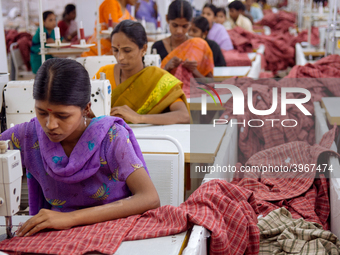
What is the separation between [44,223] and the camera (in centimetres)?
109

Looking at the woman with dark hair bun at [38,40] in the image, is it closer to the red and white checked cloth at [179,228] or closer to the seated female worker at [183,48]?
the seated female worker at [183,48]

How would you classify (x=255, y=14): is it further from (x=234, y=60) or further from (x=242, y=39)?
(x=234, y=60)

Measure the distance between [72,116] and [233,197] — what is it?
22.1 inches

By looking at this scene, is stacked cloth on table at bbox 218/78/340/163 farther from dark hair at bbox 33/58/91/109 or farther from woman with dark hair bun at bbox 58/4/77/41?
woman with dark hair bun at bbox 58/4/77/41

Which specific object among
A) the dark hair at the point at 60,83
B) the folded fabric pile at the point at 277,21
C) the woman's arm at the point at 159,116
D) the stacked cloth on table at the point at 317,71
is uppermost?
the folded fabric pile at the point at 277,21

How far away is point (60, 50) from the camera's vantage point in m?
3.01

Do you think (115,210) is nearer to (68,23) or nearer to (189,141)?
(189,141)

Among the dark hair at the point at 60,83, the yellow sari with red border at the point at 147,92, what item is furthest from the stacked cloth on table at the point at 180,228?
the yellow sari with red border at the point at 147,92

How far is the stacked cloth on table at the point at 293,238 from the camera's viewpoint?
154cm

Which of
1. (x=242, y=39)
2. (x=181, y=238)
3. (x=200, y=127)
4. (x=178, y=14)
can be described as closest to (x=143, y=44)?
(x=200, y=127)

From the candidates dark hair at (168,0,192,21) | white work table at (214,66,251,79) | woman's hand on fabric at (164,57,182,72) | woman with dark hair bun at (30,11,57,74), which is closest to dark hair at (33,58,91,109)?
woman's hand on fabric at (164,57,182,72)

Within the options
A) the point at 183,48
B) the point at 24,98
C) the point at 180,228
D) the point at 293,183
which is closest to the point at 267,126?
the point at 293,183

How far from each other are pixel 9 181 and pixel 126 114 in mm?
1221

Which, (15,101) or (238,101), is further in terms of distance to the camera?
(238,101)
